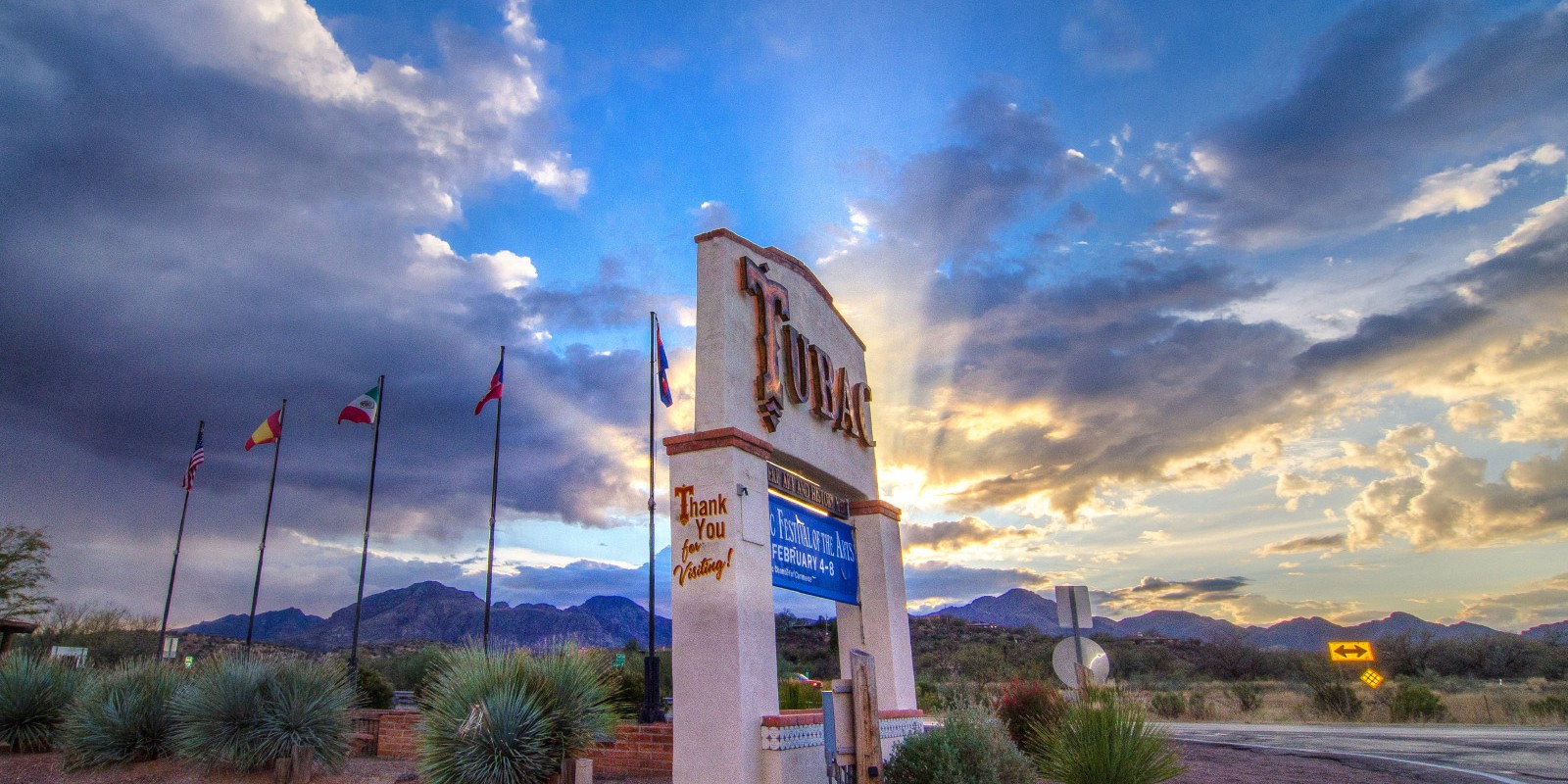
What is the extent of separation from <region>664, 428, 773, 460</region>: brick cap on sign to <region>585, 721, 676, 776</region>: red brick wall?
4.89 m

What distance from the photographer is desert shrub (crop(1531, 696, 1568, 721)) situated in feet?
82.6

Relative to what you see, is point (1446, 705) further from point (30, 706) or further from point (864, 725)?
point (30, 706)

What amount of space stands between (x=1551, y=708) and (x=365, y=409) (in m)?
36.4

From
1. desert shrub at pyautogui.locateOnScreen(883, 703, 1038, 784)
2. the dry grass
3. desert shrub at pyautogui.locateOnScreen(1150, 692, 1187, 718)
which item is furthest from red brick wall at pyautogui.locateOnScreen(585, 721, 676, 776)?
desert shrub at pyautogui.locateOnScreen(1150, 692, 1187, 718)

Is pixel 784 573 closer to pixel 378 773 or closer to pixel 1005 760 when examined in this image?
pixel 1005 760

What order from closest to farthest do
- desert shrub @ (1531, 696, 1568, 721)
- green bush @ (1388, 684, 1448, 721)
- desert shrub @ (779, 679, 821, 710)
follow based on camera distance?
1. desert shrub @ (779, 679, 821, 710)
2. desert shrub @ (1531, 696, 1568, 721)
3. green bush @ (1388, 684, 1448, 721)

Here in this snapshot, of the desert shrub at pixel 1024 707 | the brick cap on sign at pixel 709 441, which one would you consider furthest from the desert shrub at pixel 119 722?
the desert shrub at pixel 1024 707

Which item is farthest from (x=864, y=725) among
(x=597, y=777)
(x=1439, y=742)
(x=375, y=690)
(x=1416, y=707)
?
(x=1416, y=707)

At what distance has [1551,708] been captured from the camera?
84.3 feet

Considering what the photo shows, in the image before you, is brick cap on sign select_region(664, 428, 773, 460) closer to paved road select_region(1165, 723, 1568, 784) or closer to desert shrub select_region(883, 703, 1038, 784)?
desert shrub select_region(883, 703, 1038, 784)

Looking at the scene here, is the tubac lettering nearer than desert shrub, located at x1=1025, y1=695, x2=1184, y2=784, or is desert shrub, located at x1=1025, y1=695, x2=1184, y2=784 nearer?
desert shrub, located at x1=1025, y1=695, x2=1184, y2=784

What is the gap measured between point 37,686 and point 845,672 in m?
14.2

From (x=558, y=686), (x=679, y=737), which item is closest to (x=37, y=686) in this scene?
(x=558, y=686)

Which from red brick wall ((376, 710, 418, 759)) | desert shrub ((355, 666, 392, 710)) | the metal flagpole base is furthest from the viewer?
desert shrub ((355, 666, 392, 710))
